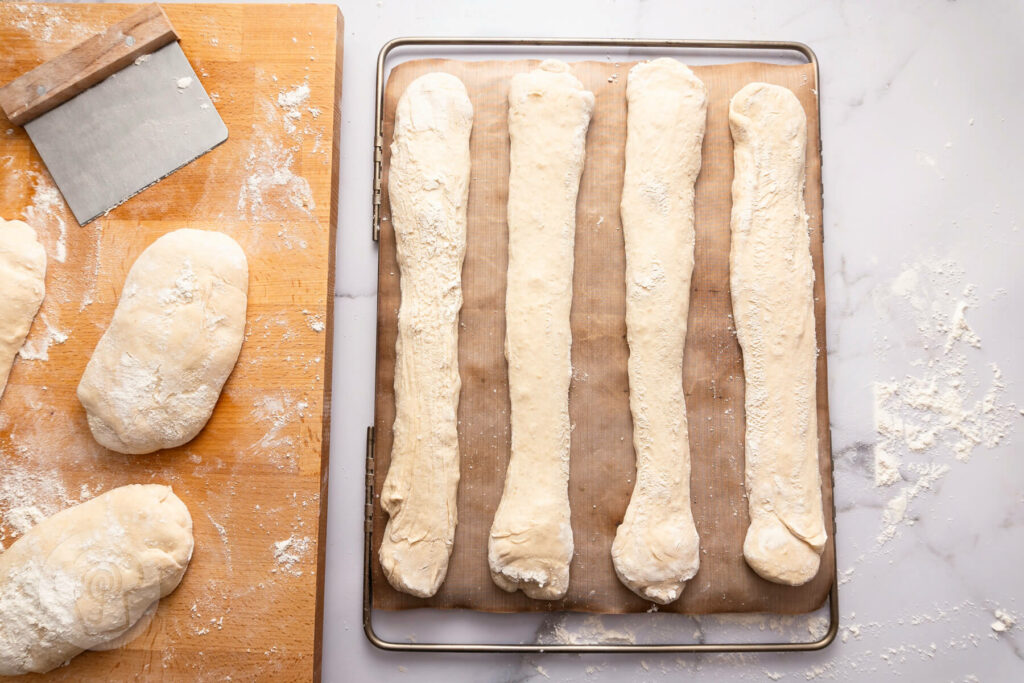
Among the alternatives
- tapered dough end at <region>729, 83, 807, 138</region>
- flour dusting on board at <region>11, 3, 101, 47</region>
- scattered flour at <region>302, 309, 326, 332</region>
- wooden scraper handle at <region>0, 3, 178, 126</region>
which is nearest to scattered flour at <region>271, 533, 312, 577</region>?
scattered flour at <region>302, 309, 326, 332</region>

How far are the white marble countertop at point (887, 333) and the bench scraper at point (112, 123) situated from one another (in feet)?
1.18

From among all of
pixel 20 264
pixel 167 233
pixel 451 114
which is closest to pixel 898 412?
pixel 451 114

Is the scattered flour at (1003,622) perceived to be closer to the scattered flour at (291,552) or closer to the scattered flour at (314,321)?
the scattered flour at (291,552)

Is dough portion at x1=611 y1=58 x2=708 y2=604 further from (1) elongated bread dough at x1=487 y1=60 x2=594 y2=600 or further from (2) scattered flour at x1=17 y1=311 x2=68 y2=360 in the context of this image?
(2) scattered flour at x1=17 y1=311 x2=68 y2=360

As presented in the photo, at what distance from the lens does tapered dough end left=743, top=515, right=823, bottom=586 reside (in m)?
1.30

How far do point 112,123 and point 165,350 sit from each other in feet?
1.60

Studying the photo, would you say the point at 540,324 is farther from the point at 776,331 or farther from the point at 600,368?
the point at 776,331

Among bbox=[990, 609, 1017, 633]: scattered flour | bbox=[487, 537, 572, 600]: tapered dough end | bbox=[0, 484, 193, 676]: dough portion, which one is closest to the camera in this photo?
bbox=[0, 484, 193, 676]: dough portion

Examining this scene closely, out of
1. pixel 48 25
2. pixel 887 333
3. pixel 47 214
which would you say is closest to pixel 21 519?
pixel 47 214

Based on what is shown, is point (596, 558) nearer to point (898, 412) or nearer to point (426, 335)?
point (426, 335)

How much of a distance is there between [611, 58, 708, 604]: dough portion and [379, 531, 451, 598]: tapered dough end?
0.35 metres

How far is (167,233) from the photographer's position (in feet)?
4.38

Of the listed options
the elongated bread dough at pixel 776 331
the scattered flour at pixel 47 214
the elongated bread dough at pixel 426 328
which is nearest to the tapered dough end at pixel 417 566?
the elongated bread dough at pixel 426 328

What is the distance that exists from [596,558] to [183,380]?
88cm
